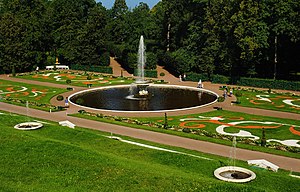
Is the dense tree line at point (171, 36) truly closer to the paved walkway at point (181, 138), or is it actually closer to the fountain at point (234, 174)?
the paved walkway at point (181, 138)

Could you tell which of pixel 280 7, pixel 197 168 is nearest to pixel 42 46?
pixel 280 7

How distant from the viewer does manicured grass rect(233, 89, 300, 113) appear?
4603cm

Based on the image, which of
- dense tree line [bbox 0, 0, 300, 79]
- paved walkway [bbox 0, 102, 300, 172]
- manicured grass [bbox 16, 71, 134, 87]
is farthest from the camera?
manicured grass [bbox 16, 71, 134, 87]

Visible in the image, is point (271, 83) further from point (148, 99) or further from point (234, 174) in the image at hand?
point (234, 174)

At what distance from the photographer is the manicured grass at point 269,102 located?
4603cm

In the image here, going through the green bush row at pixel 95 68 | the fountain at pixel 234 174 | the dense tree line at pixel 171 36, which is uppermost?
the dense tree line at pixel 171 36

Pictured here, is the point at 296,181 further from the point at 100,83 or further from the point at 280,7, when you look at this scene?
the point at 100,83

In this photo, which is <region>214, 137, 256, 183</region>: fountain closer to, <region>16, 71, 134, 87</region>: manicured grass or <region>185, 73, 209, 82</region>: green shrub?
<region>16, 71, 134, 87</region>: manicured grass

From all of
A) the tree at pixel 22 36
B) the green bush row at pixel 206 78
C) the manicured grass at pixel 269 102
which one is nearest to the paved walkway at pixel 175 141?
the manicured grass at pixel 269 102

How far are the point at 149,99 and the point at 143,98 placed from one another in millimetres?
1124

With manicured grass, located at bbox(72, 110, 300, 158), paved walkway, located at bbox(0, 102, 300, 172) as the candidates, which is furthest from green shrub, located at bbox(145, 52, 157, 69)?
Answer: paved walkway, located at bbox(0, 102, 300, 172)

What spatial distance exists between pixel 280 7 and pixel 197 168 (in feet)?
154

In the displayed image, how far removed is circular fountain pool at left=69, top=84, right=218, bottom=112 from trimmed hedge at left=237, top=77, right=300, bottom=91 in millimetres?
8998

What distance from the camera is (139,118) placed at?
4178 cm
